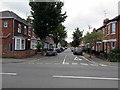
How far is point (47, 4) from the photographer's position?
25.5m

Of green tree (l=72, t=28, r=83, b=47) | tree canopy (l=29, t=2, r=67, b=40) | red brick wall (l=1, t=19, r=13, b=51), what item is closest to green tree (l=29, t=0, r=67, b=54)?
tree canopy (l=29, t=2, r=67, b=40)

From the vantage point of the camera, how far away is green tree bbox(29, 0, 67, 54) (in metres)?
25.7

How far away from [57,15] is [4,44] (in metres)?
10.7

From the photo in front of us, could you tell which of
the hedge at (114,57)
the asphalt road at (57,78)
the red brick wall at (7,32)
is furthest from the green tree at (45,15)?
the asphalt road at (57,78)

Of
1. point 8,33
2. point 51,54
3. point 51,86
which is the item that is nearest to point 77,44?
point 51,54

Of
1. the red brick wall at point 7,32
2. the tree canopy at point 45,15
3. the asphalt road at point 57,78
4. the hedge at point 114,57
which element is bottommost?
the asphalt road at point 57,78

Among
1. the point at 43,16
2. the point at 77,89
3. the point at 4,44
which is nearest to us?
the point at 77,89

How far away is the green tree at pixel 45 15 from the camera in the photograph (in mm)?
25656

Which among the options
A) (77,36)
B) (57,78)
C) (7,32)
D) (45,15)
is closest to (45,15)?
(45,15)

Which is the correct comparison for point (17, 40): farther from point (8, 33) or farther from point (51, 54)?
point (51, 54)

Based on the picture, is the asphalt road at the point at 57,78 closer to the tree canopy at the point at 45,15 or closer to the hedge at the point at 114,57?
the hedge at the point at 114,57

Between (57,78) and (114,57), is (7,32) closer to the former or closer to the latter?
(114,57)

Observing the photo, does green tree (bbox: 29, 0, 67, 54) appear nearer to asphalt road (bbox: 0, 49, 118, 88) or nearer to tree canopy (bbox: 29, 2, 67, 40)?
tree canopy (bbox: 29, 2, 67, 40)

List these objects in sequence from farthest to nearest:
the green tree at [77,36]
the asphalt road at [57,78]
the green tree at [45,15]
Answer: the green tree at [77,36] < the green tree at [45,15] < the asphalt road at [57,78]
